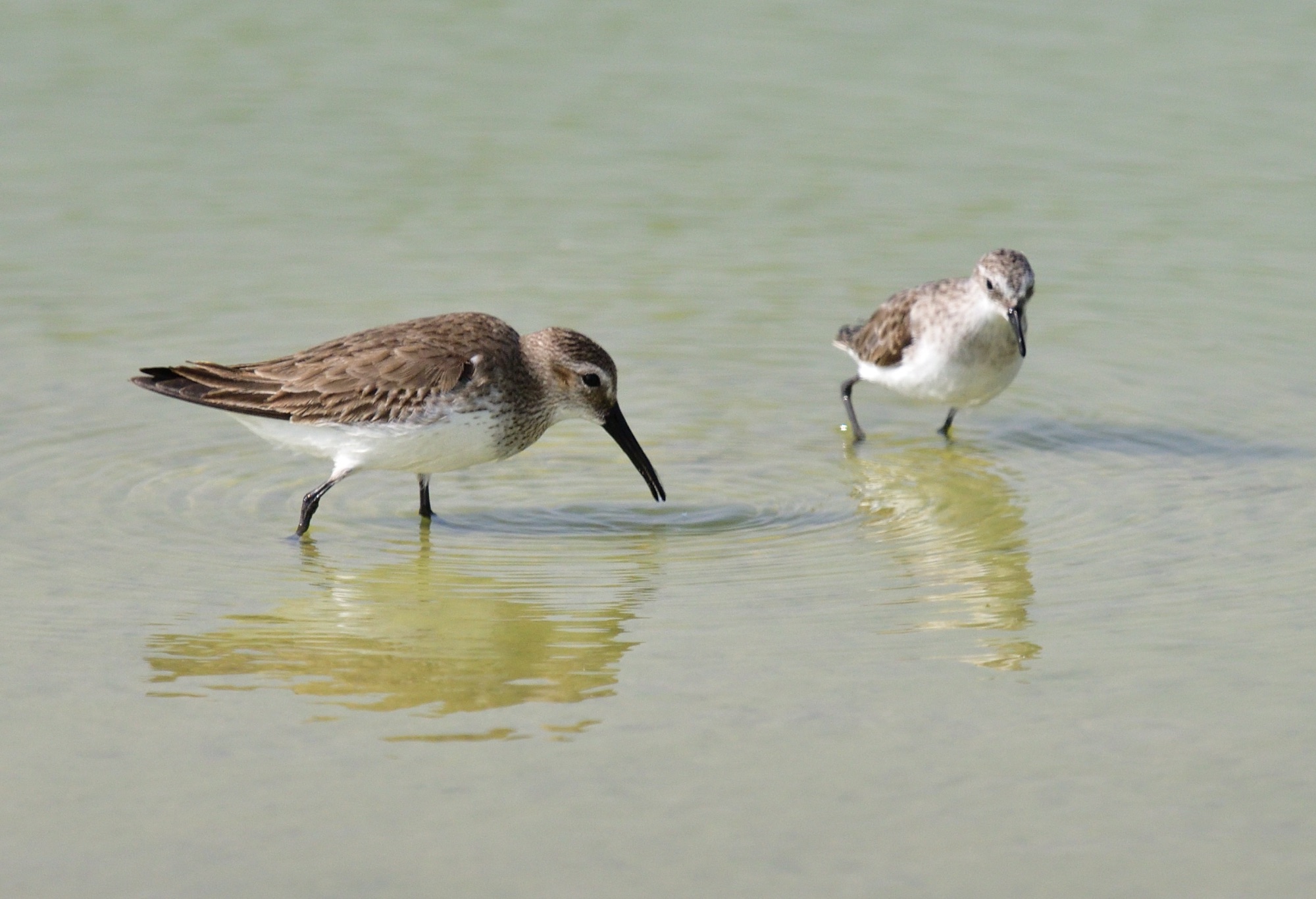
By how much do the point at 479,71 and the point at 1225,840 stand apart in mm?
15346

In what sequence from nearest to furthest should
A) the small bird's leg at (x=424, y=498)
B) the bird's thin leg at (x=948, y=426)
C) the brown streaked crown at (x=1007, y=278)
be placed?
the small bird's leg at (x=424, y=498) → the brown streaked crown at (x=1007, y=278) → the bird's thin leg at (x=948, y=426)

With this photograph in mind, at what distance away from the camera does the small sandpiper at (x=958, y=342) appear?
12.3 meters

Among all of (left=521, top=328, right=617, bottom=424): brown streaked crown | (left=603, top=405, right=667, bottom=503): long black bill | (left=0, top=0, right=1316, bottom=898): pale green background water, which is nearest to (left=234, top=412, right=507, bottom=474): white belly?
(left=0, top=0, right=1316, bottom=898): pale green background water

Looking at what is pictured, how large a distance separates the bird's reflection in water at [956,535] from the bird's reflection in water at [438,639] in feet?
4.67

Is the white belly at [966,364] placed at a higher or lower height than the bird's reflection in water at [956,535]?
higher

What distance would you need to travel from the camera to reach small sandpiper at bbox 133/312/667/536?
10367 mm

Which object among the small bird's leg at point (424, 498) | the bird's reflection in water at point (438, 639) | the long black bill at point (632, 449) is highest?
the long black bill at point (632, 449)

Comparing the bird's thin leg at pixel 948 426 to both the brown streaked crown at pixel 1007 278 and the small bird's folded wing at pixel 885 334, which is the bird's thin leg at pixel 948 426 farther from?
the brown streaked crown at pixel 1007 278

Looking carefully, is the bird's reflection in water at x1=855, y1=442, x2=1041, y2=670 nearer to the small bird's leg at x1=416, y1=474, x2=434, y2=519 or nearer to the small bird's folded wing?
the small bird's folded wing

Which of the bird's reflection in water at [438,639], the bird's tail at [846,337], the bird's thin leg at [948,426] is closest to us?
the bird's reflection in water at [438,639]

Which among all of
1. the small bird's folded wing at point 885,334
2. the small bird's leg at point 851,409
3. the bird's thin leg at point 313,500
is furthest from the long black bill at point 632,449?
the small bird's folded wing at point 885,334

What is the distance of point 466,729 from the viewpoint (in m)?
7.52

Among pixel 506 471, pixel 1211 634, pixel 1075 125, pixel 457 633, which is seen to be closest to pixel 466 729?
pixel 457 633

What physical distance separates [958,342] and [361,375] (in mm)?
4050
